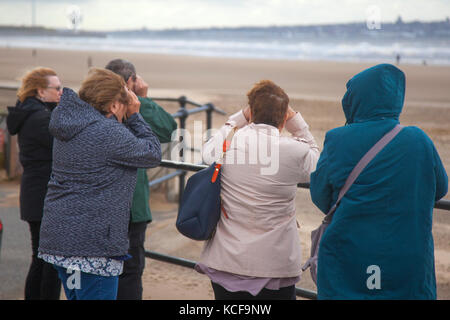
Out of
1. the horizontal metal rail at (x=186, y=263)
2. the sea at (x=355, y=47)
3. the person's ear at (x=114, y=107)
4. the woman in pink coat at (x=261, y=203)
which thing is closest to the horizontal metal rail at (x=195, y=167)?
the woman in pink coat at (x=261, y=203)

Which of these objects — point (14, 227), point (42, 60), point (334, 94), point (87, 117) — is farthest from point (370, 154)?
point (42, 60)

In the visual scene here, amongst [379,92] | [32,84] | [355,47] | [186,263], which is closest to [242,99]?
[186,263]

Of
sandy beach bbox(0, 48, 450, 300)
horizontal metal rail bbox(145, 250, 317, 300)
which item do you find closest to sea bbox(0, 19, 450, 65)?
sandy beach bbox(0, 48, 450, 300)

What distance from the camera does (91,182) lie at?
7.33 feet

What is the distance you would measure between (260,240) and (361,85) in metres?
0.74

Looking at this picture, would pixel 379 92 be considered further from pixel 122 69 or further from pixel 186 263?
pixel 186 263

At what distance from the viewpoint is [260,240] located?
7.40ft

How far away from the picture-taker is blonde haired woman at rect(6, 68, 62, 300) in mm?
2998

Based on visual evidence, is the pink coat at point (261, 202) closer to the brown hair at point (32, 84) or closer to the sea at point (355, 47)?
the brown hair at point (32, 84)

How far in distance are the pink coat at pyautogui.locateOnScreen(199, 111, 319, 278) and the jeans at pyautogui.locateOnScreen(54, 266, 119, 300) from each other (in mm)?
454

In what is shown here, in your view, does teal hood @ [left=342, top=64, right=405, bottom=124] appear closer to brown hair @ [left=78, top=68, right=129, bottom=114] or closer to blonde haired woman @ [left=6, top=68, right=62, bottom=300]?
brown hair @ [left=78, top=68, right=129, bottom=114]

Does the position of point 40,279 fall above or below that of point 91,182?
below

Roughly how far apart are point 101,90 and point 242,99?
16.2 metres
